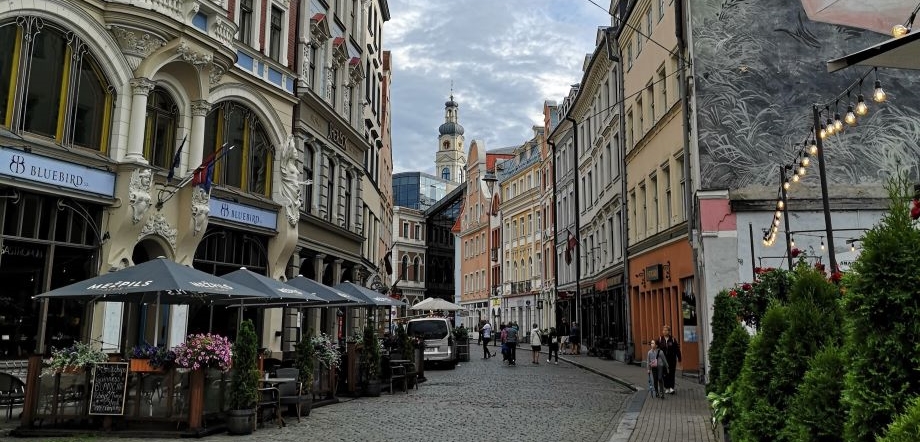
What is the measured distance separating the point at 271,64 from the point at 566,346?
2648cm

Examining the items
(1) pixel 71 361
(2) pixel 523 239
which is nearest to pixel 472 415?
(1) pixel 71 361

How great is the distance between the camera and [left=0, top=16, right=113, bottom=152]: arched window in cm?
1384

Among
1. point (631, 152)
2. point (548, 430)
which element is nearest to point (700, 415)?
point (548, 430)

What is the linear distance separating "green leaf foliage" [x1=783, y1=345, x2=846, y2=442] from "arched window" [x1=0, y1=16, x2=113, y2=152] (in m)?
14.2

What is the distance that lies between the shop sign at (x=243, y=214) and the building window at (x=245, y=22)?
16.3 feet

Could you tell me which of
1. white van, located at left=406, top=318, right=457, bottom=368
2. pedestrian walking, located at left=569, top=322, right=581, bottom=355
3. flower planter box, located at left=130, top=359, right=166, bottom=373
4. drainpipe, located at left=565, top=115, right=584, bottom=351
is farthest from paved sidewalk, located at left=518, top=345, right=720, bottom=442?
drainpipe, located at left=565, top=115, right=584, bottom=351

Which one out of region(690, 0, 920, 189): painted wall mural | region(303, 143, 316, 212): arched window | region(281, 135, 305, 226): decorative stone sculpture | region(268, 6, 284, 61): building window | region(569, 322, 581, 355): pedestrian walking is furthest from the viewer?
region(569, 322, 581, 355): pedestrian walking

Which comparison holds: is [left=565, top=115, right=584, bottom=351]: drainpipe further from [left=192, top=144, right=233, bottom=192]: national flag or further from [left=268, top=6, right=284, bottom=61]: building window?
[left=192, top=144, right=233, bottom=192]: national flag

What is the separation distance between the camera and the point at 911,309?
4.21m

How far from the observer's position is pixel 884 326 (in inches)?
172

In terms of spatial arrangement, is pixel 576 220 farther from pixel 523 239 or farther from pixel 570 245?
pixel 523 239

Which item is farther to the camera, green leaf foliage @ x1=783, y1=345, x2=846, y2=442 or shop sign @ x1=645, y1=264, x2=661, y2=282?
shop sign @ x1=645, y1=264, x2=661, y2=282

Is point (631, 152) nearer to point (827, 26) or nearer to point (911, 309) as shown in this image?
point (827, 26)

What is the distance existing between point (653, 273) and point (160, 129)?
1759cm
